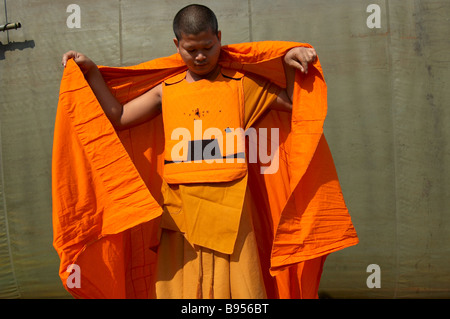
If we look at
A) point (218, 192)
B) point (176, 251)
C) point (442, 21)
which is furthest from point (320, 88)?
point (442, 21)

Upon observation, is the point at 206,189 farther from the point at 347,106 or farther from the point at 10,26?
the point at 10,26

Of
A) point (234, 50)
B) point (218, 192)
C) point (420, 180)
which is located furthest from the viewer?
point (420, 180)

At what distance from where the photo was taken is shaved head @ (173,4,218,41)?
254 cm

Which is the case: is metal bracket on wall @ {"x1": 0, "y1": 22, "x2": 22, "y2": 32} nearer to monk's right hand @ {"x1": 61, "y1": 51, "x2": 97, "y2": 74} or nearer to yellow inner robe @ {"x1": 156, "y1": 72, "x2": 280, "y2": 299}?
monk's right hand @ {"x1": 61, "y1": 51, "x2": 97, "y2": 74}

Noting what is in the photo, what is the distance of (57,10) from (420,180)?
242 cm

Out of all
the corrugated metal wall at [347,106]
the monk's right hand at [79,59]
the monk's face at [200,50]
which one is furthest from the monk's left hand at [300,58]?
the corrugated metal wall at [347,106]

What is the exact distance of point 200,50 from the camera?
8.52 feet

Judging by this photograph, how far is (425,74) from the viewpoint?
12.0ft

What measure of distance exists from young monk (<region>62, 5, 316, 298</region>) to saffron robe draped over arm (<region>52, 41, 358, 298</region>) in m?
0.10

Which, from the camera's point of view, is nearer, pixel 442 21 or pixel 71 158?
pixel 71 158

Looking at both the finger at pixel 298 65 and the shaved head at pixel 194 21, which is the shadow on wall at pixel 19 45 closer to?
the shaved head at pixel 194 21

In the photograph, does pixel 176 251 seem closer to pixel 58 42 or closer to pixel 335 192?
pixel 335 192

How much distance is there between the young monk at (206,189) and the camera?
259 centimetres

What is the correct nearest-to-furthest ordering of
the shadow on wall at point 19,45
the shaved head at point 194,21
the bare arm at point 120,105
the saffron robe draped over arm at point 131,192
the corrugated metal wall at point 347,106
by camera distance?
the shaved head at point 194,21, the saffron robe draped over arm at point 131,192, the bare arm at point 120,105, the corrugated metal wall at point 347,106, the shadow on wall at point 19,45
